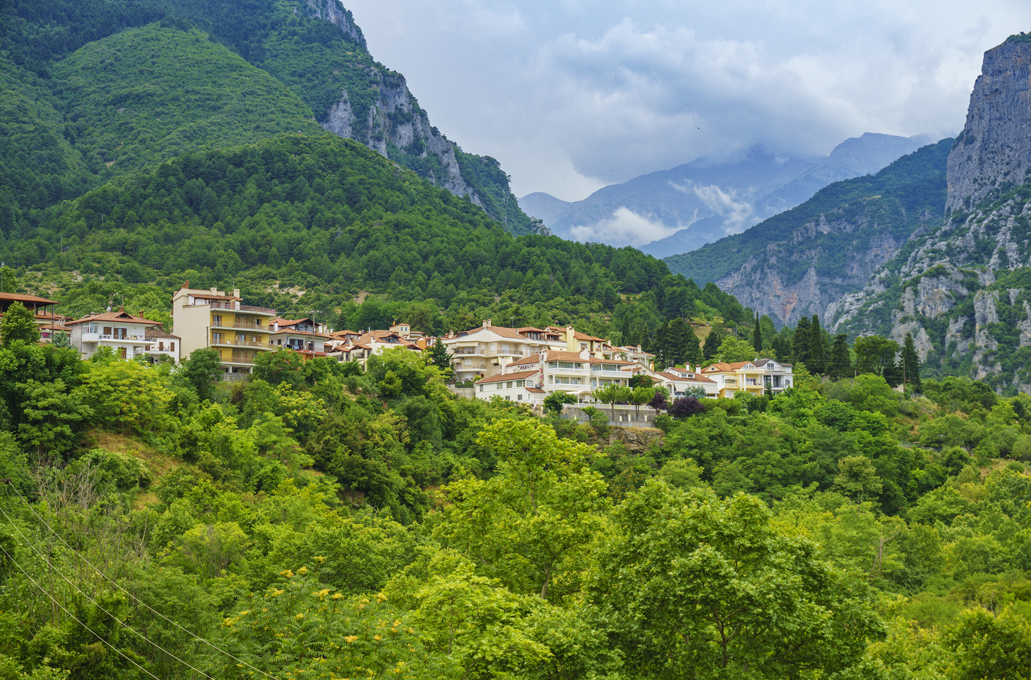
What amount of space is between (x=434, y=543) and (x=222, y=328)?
137 feet

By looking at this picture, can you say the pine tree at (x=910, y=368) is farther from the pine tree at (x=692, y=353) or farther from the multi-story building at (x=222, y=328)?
the multi-story building at (x=222, y=328)

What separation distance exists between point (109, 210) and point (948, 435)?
470ft

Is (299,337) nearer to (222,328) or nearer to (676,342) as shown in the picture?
(222,328)

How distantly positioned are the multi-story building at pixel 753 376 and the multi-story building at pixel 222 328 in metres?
55.3

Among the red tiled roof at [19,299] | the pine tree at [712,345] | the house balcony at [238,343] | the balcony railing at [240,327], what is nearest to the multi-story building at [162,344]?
the house balcony at [238,343]

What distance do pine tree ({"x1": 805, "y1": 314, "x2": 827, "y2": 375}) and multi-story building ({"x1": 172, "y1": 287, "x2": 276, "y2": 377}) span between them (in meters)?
69.1

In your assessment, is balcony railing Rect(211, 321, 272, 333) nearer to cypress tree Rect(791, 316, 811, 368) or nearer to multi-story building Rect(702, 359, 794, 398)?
multi-story building Rect(702, 359, 794, 398)

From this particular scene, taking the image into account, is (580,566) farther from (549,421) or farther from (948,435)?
(948,435)

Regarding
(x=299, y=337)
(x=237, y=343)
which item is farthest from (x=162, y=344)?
(x=299, y=337)

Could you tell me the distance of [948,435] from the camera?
315 ft

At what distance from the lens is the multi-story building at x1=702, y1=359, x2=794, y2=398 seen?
107688 millimetres

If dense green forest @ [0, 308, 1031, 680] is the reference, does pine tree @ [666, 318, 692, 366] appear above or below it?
above

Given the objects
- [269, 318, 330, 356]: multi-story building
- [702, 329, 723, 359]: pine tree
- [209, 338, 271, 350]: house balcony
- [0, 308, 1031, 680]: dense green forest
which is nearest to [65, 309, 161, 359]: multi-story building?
[209, 338, 271, 350]: house balcony

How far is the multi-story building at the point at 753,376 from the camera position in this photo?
108m
